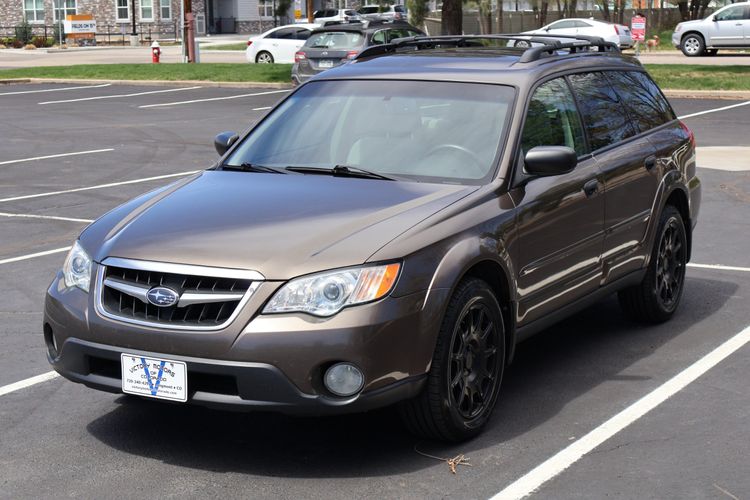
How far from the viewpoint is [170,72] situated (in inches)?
1288

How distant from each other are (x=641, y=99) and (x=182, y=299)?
3953 mm

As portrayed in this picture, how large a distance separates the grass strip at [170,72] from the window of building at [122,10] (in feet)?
117

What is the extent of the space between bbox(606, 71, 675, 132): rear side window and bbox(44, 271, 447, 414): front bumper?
2.96 meters

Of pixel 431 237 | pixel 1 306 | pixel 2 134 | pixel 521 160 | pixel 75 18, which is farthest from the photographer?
pixel 75 18

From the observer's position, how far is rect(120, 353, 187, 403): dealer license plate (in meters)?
5.04

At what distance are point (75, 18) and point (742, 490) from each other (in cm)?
6172

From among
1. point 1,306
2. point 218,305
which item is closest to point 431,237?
point 218,305

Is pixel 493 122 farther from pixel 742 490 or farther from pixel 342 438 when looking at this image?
pixel 742 490

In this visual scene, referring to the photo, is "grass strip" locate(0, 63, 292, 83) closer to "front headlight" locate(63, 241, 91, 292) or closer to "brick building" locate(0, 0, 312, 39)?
"front headlight" locate(63, 241, 91, 292)

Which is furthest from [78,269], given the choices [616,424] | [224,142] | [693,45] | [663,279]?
[693,45]

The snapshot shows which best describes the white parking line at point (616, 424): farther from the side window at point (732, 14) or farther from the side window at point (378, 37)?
the side window at point (732, 14)

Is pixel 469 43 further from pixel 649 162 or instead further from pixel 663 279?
pixel 663 279

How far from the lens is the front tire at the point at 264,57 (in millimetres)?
39809

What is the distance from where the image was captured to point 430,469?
526 cm
